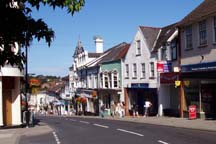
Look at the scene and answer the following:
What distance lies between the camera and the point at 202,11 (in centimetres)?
3312

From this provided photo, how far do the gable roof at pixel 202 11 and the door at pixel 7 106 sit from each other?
13.9 m

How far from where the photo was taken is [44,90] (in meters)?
114

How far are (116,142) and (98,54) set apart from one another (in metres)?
51.9

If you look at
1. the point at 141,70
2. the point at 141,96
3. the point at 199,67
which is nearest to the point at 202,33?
the point at 199,67

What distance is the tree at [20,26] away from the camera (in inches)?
→ 179

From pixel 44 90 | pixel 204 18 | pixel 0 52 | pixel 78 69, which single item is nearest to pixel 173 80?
pixel 204 18

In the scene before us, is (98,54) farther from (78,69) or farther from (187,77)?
(187,77)

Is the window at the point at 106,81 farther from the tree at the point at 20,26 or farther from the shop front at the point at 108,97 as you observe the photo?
the tree at the point at 20,26

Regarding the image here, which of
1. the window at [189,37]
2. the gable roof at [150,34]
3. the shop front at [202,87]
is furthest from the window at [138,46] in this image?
the shop front at [202,87]

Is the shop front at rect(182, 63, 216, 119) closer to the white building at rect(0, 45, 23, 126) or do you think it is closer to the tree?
the white building at rect(0, 45, 23, 126)

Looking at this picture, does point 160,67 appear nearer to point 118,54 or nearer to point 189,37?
point 189,37

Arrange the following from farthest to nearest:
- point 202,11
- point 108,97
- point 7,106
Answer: point 108,97, point 202,11, point 7,106

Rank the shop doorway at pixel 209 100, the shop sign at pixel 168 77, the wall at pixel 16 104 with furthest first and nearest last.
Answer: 1. the shop sign at pixel 168 77
2. the shop doorway at pixel 209 100
3. the wall at pixel 16 104

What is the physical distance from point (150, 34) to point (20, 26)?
134 feet
